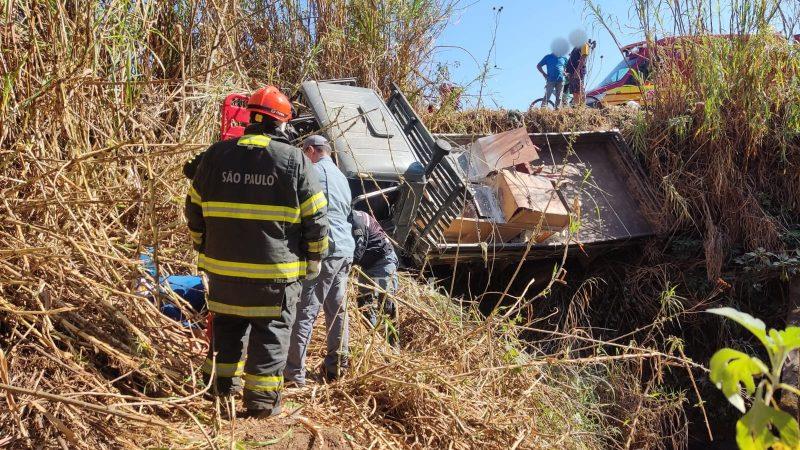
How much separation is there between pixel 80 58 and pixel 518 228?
3.66m

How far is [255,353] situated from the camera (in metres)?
3.00

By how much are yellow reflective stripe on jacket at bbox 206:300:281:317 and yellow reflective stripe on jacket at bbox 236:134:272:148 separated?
711mm

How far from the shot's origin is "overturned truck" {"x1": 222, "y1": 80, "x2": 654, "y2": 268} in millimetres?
5016

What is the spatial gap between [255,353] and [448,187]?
2.70m

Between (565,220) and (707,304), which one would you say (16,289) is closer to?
(565,220)

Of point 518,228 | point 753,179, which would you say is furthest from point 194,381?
point 753,179

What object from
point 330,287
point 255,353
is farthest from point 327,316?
point 255,353

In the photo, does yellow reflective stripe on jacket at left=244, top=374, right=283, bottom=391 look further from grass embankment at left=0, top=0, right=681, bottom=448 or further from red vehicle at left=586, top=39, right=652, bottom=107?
red vehicle at left=586, top=39, right=652, bottom=107

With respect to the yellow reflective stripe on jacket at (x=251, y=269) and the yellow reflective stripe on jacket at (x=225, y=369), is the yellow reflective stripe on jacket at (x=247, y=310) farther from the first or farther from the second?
the yellow reflective stripe on jacket at (x=225, y=369)

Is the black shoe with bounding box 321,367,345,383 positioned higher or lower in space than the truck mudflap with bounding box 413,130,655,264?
lower

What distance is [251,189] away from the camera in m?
2.94

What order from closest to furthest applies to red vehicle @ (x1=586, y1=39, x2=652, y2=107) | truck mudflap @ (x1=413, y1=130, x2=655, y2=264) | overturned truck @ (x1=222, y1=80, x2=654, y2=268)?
1. overturned truck @ (x1=222, y1=80, x2=654, y2=268)
2. truck mudflap @ (x1=413, y1=130, x2=655, y2=264)
3. red vehicle @ (x1=586, y1=39, x2=652, y2=107)

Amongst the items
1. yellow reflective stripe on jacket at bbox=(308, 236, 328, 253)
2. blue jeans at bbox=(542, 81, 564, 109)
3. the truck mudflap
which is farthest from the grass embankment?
blue jeans at bbox=(542, 81, 564, 109)

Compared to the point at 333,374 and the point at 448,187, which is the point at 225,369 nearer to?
the point at 333,374
